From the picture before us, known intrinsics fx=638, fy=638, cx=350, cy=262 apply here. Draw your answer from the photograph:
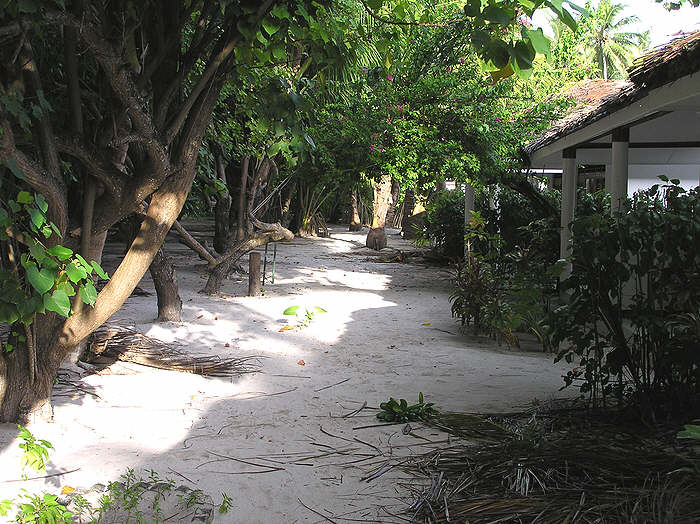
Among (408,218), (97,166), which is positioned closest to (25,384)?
(97,166)

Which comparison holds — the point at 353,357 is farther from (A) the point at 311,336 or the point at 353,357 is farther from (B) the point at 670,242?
(B) the point at 670,242

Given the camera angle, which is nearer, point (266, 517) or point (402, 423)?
point (266, 517)

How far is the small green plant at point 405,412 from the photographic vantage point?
4898mm

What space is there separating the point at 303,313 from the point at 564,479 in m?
6.86

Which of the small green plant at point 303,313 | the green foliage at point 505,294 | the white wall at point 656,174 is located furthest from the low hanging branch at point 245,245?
the white wall at point 656,174

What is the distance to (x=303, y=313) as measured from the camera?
9.96 m

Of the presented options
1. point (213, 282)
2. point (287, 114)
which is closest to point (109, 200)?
point (287, 114)

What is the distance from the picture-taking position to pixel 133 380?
5.80 m

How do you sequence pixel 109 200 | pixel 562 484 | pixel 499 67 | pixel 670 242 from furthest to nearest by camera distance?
pixel 109 200 < pixel 670 242 < pixel 562 484 < pixel 499 67

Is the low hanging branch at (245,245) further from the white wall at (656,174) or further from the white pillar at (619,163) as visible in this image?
the white wall at (656,174)

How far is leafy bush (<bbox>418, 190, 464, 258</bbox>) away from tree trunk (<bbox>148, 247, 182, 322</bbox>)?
9902 mm

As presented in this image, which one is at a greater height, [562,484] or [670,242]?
[670,242]

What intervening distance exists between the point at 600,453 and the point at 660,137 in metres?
8.84

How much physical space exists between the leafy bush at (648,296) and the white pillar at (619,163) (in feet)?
12.3
